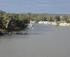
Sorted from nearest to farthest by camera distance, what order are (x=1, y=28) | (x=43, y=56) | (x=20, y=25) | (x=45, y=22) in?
1. (x=43, y=56)
2. (x=1, y=28)
3. (x=20, y=25)
4. (x=45, y=22)

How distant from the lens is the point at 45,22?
6462 cm

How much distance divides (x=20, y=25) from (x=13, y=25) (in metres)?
3.08

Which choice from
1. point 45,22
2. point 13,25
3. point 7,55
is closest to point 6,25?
point 13,25

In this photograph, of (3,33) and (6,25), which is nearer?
(3,33)

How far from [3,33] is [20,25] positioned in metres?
4.80

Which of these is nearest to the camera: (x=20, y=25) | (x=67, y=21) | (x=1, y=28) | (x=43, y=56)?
(x=43, y=56)

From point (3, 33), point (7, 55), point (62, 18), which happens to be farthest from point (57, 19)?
point (7, 55)

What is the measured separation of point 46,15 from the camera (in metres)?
67.3

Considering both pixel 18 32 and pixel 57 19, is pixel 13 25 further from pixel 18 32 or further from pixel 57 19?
pixel 57 19

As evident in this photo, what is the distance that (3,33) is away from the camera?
30641 mm

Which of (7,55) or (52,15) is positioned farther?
(52,15)

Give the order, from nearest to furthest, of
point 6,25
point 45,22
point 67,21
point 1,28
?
point 1,28 → point 6,25 → point 67,21 → point 45,22

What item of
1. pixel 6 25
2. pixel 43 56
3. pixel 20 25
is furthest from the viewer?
pixel 20 25

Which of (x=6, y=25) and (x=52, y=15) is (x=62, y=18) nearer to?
(x=52, y=15)
